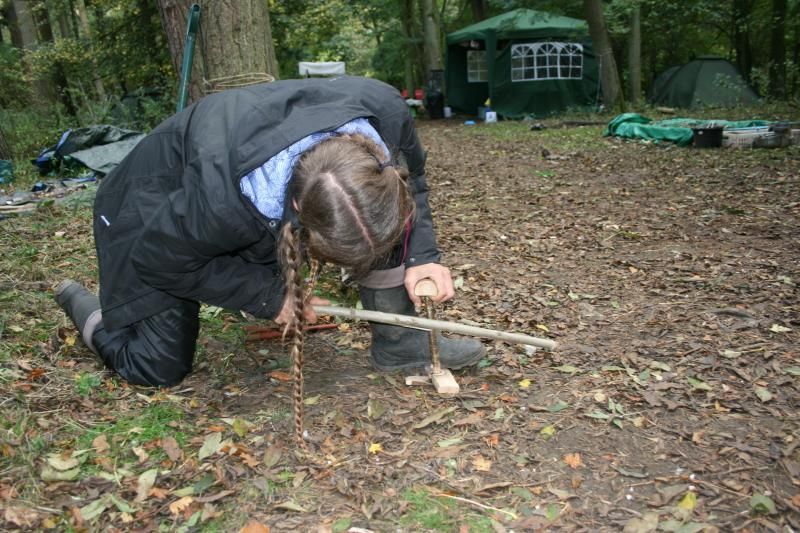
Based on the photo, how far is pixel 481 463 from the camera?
220cm

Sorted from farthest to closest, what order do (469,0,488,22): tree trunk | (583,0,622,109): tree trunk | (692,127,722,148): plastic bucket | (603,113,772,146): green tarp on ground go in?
(469,0,488,22): tree trunk, (583,0,622,109): tree trunk, (603,113,772,146): green tarp on ground, (692,127,722,148): plastic bucket

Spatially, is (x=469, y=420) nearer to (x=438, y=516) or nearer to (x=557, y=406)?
(x=557, y=406)

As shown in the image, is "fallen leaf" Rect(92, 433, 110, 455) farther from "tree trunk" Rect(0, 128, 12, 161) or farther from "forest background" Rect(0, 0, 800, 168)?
"tree trunk" Rect(0, 128, 12, 161)

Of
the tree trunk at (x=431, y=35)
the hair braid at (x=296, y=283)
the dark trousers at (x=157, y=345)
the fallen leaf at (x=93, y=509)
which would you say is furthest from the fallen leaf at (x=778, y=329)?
the tree trunk at (x=431, y=35)

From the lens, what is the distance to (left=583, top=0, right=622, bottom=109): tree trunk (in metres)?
13.0

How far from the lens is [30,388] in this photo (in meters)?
2.58

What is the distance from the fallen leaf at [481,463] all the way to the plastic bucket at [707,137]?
280 inches

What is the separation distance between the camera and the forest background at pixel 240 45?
3.65m

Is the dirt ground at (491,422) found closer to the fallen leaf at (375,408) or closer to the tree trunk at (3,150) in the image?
the fallen leaf at (375,408)

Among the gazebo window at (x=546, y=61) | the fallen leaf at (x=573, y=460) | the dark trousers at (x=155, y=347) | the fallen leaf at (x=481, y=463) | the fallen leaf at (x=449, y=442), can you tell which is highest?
the gazebo window at (x=546, y=61)

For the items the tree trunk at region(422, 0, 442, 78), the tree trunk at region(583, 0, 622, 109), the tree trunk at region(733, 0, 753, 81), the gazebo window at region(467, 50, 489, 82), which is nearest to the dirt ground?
the tree trunk at region(583, 0, 622, 109)

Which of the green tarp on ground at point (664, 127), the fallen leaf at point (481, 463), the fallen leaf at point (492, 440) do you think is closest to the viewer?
the fallen leaf at point (481, 463)

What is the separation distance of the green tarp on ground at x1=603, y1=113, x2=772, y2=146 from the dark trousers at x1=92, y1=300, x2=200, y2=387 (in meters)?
7.62

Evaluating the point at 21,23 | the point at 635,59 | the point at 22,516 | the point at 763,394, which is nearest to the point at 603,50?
the point at 635,59
